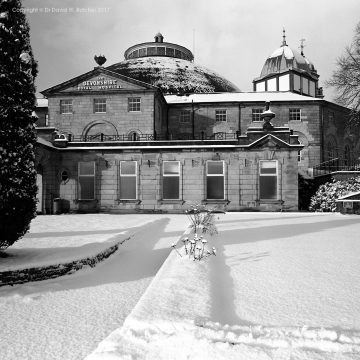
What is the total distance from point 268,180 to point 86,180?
11.5 m

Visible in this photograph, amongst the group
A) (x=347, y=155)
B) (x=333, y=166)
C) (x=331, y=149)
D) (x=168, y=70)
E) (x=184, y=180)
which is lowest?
(x=184, y=180)

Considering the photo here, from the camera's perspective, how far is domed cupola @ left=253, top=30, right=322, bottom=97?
166 ft

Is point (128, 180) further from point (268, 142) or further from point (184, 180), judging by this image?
point (268, 142)

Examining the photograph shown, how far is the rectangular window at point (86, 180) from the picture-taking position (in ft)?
84.6

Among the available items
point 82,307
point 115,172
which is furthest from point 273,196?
point 82,307

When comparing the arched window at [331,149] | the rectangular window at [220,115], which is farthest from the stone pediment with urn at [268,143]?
→ the arched window at [331,149]

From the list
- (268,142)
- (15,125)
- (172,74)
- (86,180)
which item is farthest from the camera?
(172,74)

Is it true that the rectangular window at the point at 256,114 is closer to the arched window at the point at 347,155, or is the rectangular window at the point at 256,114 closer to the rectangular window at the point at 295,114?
the rectangular window at the point at 295,114

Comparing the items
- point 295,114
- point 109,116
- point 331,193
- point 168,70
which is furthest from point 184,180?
point 168,70

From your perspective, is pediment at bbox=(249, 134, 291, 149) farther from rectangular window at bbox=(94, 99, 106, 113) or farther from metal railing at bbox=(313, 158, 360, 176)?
rectangular window at bbox=(94, 99, 106, 113)

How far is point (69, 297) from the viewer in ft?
21.6

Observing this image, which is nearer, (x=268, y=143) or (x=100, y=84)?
(x=268, y=143)

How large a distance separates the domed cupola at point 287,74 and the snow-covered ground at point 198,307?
145ft

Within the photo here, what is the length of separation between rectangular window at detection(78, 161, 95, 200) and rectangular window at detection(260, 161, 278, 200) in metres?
10.7
